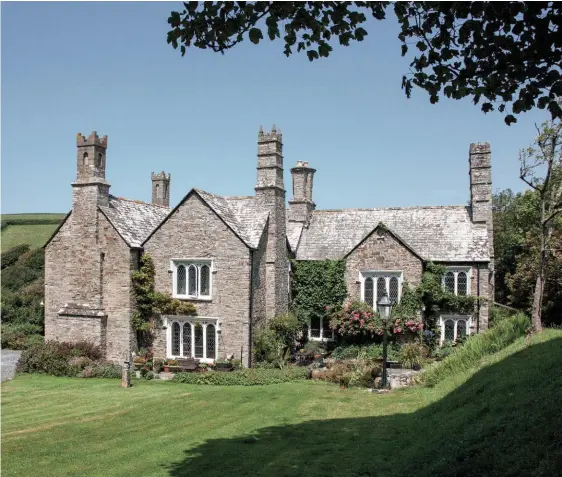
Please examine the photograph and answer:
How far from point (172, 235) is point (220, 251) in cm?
268

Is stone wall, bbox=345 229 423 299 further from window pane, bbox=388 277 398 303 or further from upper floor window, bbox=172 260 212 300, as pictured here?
upper floor window, bbox=172 260 212 300

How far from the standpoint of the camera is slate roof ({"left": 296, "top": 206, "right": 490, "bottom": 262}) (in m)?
28.2

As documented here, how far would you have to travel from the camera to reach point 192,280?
2700cm

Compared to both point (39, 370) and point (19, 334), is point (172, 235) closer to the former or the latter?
point (39, 370)

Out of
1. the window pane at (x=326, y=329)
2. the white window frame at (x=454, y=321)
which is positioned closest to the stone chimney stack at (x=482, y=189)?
the white window frame at (x=454, y=321)

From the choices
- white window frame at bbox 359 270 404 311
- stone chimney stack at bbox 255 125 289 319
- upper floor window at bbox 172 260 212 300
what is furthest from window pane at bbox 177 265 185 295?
white window frame at bbox 359 270 404 311

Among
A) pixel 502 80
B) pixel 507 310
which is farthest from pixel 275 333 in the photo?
pixel 502 80

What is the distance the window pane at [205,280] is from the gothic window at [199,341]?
64.1 inches

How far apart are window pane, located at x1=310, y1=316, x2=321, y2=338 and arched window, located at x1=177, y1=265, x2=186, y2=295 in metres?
7.06

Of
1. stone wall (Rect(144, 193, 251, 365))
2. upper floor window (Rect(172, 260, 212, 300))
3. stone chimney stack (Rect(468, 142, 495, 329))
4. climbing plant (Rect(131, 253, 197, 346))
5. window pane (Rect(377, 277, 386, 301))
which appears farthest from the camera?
stone chimney stack (Rect(468, 142, 495, 329))

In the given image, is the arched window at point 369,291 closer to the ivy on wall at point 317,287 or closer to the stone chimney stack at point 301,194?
the ivy on wall at point 317,287

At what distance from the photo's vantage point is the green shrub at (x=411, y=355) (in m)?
24.1

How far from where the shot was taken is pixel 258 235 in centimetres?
2666

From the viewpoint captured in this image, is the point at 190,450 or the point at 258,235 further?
the point at 258,235
